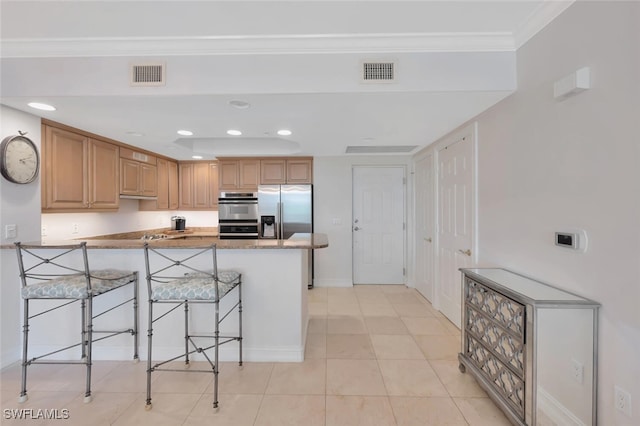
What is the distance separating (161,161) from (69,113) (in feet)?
6.88

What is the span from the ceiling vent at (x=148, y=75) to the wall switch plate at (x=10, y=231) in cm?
166

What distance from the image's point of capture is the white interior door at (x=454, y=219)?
9.23ft

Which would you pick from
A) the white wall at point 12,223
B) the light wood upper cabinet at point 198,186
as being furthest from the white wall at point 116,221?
the white wall at point 12,223

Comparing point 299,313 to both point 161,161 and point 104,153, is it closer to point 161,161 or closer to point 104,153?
point 104,153

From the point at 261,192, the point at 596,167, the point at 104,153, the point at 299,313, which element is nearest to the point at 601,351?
the point at 596,167

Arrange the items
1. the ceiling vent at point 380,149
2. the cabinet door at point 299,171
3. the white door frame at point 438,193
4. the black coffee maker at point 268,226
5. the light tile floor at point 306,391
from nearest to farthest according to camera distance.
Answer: the light tile floor at point 306,391 < the white door frame at point 438,193 < the ceiling vent at point 380,149 < the black coffee maker at point 268,226 < the cabinet door at point 299,171

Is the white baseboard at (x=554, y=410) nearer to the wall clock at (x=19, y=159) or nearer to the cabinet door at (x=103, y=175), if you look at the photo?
the wall clock at (x=19, y=159)

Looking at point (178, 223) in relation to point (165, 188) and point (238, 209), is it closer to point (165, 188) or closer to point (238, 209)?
point (165, 188)

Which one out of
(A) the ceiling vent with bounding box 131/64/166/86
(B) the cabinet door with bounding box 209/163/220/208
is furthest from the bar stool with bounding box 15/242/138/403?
(B) the cabinet door with bounding box 209/163/220/208

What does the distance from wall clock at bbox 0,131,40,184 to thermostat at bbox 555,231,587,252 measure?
4136 millimetres

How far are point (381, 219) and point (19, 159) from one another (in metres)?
4.39

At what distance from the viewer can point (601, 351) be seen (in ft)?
4.70

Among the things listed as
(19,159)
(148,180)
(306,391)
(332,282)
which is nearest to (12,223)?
(19,159)

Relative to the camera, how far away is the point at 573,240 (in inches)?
61.9
